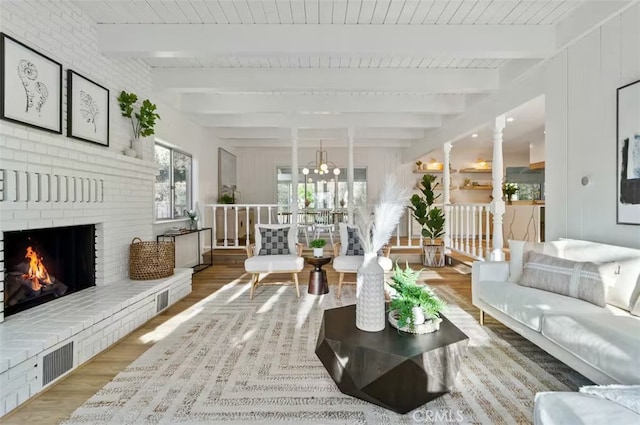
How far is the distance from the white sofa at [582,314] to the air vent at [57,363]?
3.19 meters

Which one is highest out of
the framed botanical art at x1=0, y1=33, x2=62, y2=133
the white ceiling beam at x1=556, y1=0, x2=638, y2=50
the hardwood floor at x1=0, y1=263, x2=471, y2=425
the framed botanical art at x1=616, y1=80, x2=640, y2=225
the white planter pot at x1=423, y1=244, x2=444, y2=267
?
the white ceiling beam at x1=556, y1=0, x2=638, y2=50

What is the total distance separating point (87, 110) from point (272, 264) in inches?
99.8

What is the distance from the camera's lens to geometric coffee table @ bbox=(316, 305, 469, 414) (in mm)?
1748

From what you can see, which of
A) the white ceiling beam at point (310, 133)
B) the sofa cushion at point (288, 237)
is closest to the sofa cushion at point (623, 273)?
the sofa cushion at point (288, 237)

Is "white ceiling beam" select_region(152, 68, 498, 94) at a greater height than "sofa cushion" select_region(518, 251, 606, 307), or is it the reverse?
"white ceiling beam" select_region(152, 68, 498, 94)

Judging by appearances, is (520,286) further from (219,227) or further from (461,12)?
(219,227)

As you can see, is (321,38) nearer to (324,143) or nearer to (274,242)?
(274,242)

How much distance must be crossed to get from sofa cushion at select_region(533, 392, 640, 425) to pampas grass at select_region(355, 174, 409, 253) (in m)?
1.03

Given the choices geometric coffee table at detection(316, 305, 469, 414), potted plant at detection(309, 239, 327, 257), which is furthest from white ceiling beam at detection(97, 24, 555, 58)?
geometric coffee table at detection(316, 305, 469, 414)

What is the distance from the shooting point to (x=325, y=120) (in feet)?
21.0

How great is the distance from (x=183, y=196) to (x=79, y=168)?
9.81 feet

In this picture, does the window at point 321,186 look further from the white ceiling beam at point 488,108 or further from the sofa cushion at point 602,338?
the sofa cushion at point 602,338

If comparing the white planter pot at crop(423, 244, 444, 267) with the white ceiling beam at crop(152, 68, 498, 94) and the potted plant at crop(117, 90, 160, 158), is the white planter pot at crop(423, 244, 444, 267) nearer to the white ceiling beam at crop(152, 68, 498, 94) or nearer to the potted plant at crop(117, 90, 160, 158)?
the white ceiling beam at crop(152, 68, 498, 94)

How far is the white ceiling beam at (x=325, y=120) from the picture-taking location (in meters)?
6.30
